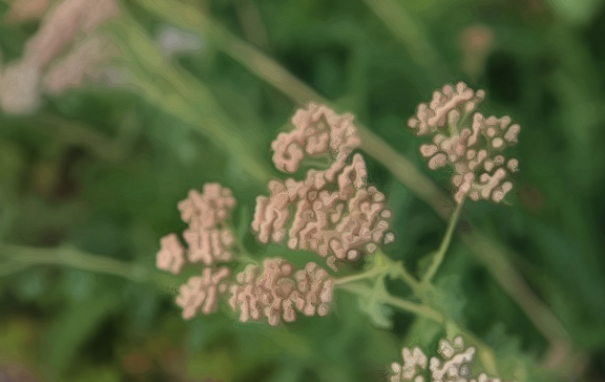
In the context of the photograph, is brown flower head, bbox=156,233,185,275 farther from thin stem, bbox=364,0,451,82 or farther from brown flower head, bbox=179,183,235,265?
thin stem, bbox=364,0,451,82

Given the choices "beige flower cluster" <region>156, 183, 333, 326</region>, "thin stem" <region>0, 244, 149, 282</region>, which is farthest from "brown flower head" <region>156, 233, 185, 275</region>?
"thin stem" <region>0, 244, 149, 282</region>

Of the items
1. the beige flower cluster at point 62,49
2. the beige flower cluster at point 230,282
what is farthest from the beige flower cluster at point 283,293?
the beige flower cluster at point 62,49

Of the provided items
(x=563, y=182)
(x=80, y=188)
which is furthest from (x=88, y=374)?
(x=563, y=182)

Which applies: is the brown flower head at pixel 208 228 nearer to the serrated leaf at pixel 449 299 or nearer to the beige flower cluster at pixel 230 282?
the beige flower cluster at pixel 230 282

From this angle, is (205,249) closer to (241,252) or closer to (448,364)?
(241,252)

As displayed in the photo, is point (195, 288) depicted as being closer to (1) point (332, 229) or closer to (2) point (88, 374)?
(1) point (332, 229)

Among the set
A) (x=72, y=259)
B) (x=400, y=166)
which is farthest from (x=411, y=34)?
(x=72, y=259)

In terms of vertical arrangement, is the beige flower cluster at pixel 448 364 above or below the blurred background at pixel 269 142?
below
